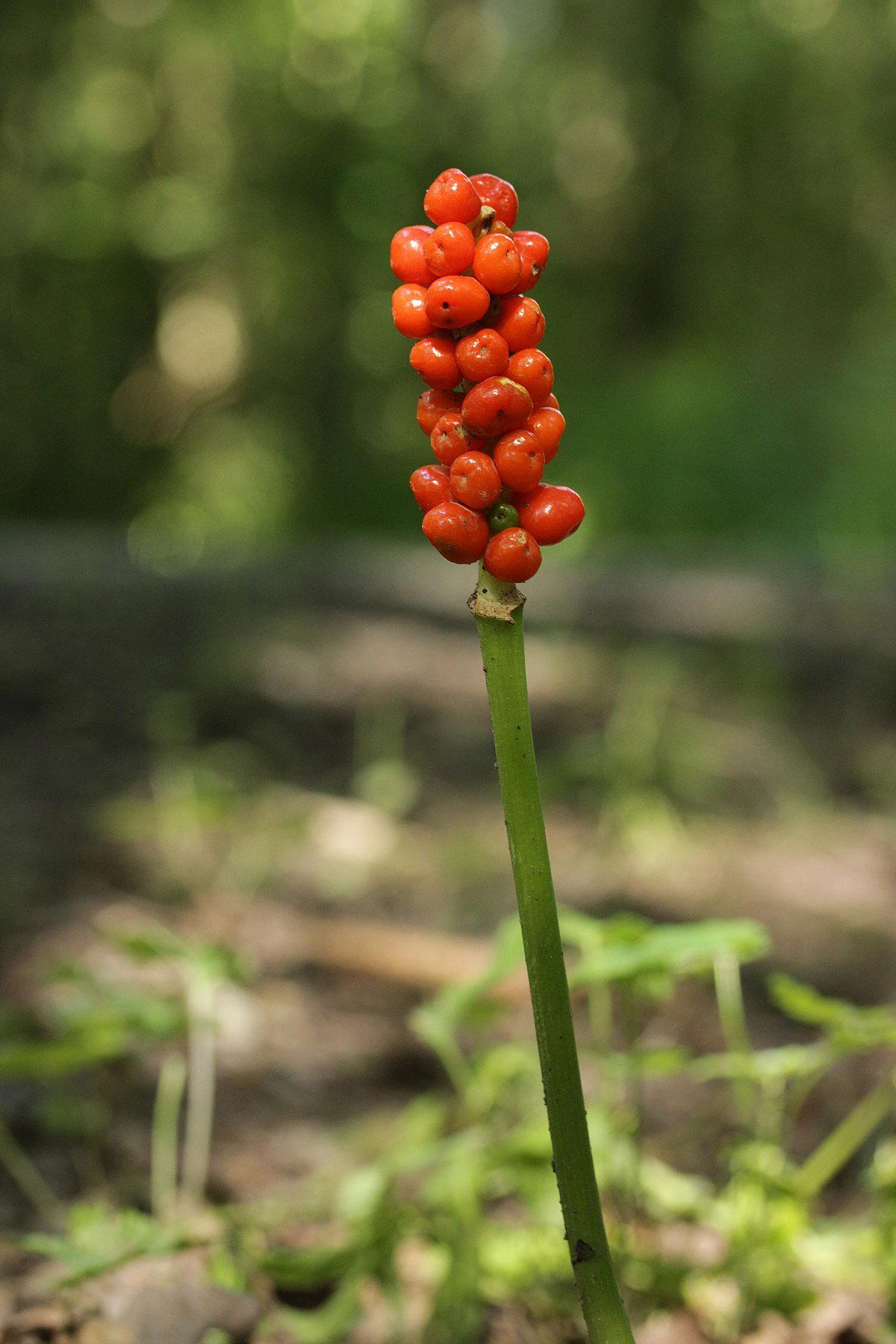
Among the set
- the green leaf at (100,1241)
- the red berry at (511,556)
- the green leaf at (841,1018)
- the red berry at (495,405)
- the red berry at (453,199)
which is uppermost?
the red berry at (453,199)

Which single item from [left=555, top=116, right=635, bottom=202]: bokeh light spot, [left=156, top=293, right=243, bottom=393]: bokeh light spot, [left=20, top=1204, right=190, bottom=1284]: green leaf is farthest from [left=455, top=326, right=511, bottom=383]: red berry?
[left=555, top=116, right=635, bottom=202]: bokeh light spot

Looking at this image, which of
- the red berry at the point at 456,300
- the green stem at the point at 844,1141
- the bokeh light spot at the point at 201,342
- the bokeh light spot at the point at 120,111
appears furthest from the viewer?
the bokeh light spot at the point at 120,111

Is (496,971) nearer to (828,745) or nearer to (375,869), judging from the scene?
(375,869)

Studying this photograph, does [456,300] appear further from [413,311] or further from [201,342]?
[201,342]

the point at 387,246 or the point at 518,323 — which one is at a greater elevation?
the point at 387,246

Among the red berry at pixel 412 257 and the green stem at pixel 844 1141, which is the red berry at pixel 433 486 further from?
the green stem at pixel 844 1141

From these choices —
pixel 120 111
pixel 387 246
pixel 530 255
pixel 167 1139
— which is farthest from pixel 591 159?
pixel 530 255

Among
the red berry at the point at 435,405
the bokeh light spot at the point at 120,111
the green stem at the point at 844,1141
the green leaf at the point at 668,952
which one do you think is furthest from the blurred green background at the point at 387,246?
the red berry at the point at 435,405

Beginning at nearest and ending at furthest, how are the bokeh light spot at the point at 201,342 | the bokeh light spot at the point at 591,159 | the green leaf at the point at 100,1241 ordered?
the green leaf at the point at 100,1241 → the bokeh light spot at the point at 201,342 → the bokeh light spot at the point at 591,159

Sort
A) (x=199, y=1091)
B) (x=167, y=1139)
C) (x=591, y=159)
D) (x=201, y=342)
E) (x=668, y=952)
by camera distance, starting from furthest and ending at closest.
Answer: (x=591, y=159) < (x=201, y=342) < (x=199, y=1091) < (x=167, y=1139) < (x=668, y=952)
